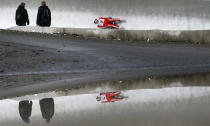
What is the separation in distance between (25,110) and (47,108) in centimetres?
11

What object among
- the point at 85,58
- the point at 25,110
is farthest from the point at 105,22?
the point at 25,110

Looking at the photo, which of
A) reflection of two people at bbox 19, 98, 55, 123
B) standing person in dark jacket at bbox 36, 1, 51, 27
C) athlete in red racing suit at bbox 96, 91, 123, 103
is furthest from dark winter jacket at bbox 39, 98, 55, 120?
standing person in dark jacket at bbox 36, 1, 51, 27

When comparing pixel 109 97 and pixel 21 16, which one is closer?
pixel 109 97

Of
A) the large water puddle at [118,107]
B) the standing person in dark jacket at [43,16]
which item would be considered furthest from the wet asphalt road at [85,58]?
the large water puddle at [118,107]

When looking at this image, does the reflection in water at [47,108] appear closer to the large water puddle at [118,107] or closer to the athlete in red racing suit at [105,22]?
the large water puddle at [118,107]

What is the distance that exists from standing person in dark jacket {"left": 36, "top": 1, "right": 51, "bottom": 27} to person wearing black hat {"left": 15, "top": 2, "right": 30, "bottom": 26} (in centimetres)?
10

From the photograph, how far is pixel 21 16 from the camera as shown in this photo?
262 cm

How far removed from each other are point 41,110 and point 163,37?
1.53 metres

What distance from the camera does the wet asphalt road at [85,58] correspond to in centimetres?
243

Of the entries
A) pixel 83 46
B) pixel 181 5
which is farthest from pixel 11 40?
pixel 181 5

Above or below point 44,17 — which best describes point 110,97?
below

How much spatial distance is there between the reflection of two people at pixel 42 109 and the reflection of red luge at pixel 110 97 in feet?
0.92

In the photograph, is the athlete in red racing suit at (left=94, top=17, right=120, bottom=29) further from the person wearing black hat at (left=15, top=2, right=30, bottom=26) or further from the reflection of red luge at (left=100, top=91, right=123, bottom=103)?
the reflection of red luge at (left=100, top=91, right=123, bottom=103)

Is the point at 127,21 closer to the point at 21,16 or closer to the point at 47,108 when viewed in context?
the point at 21,16
